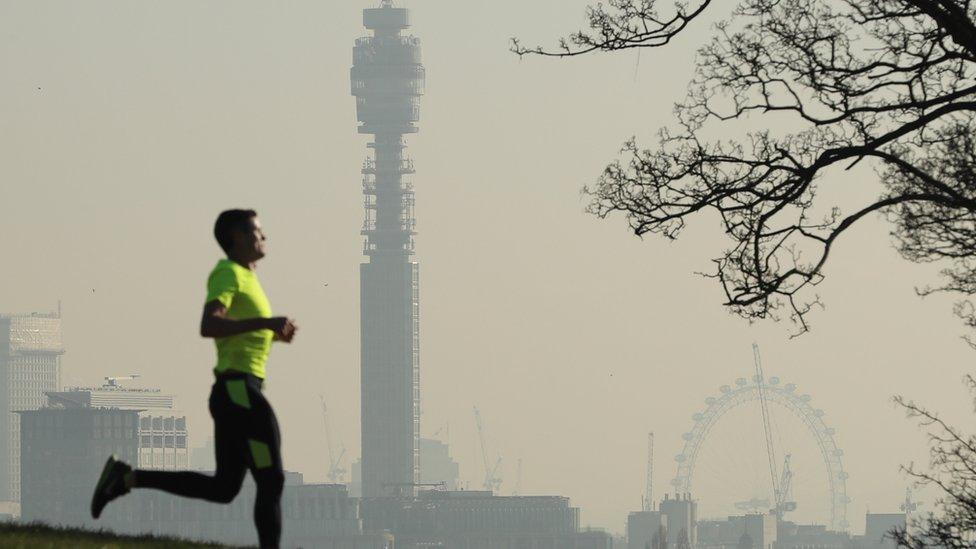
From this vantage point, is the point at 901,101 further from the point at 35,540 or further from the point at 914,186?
the point at 35,540

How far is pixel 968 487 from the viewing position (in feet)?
89.9

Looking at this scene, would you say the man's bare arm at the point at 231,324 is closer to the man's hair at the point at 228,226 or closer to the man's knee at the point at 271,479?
the man's hair at the point at 228,226

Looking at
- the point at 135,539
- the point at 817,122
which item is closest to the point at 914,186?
the point at 817,122

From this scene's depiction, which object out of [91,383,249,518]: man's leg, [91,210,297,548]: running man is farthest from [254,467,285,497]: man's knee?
[91,383,249,518]: man's leg

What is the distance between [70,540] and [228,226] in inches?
163

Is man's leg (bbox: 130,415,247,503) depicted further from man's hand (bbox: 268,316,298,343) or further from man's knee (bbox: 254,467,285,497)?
man's hand (bbox: 268,316,298,343)

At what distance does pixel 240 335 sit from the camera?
53.7 feet

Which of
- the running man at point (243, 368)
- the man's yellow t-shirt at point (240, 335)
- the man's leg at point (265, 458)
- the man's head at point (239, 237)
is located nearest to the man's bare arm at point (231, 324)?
the running man at point (243, 368)

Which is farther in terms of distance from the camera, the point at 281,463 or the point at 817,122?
the point at 817,122

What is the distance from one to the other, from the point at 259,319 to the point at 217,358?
0.48 metres

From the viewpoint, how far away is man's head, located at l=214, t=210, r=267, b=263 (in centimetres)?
1664

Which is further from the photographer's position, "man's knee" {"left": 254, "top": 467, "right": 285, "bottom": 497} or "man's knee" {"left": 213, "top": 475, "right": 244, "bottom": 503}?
"man's knee" {"left": 213, "top": 475, "right": 244, "bottom": 503}

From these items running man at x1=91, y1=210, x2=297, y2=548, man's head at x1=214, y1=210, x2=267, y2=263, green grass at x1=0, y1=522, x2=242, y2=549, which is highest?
man's head at x1=214, y1=210, x2=267, y2=263

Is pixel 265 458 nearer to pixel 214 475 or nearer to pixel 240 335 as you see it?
pixel 214 475
